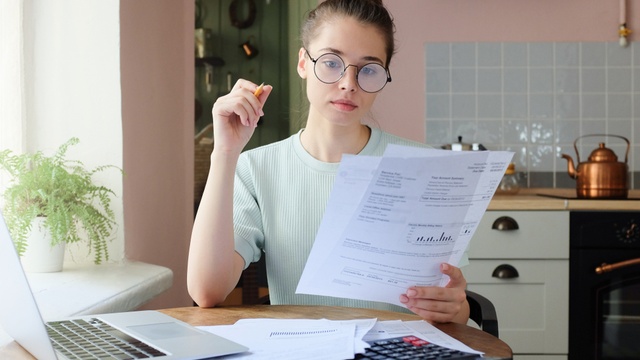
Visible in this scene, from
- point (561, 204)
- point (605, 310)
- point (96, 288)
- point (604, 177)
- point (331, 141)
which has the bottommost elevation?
point (605, 310)

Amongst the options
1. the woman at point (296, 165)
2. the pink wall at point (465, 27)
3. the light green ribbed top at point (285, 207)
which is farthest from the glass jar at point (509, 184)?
the light green ribbed top at point (285, 207)

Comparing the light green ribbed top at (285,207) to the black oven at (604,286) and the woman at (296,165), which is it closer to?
the woman at (296,165)

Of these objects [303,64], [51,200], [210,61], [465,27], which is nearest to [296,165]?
[303,64]

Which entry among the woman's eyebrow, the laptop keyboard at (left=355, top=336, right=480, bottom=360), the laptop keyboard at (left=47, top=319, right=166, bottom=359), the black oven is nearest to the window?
the woman's eyebrow

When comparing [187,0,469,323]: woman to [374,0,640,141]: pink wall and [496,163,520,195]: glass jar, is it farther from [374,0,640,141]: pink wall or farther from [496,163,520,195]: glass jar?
[374,0,640,141]: pink wall

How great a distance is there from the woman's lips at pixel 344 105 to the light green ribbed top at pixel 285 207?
0.19 metres

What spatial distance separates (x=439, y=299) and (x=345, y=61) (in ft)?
1.69

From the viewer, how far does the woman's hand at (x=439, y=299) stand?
1.18 metres

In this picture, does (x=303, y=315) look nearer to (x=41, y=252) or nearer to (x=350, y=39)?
(x=350, y=39)

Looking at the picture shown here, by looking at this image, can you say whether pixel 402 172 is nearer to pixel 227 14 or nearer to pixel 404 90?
pixel 404 90

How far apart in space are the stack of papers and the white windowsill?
0.50 m

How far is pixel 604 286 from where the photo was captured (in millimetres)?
2842

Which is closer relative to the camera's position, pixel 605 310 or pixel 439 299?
pixel 439 299

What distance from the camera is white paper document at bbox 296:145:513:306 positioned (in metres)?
1.00
